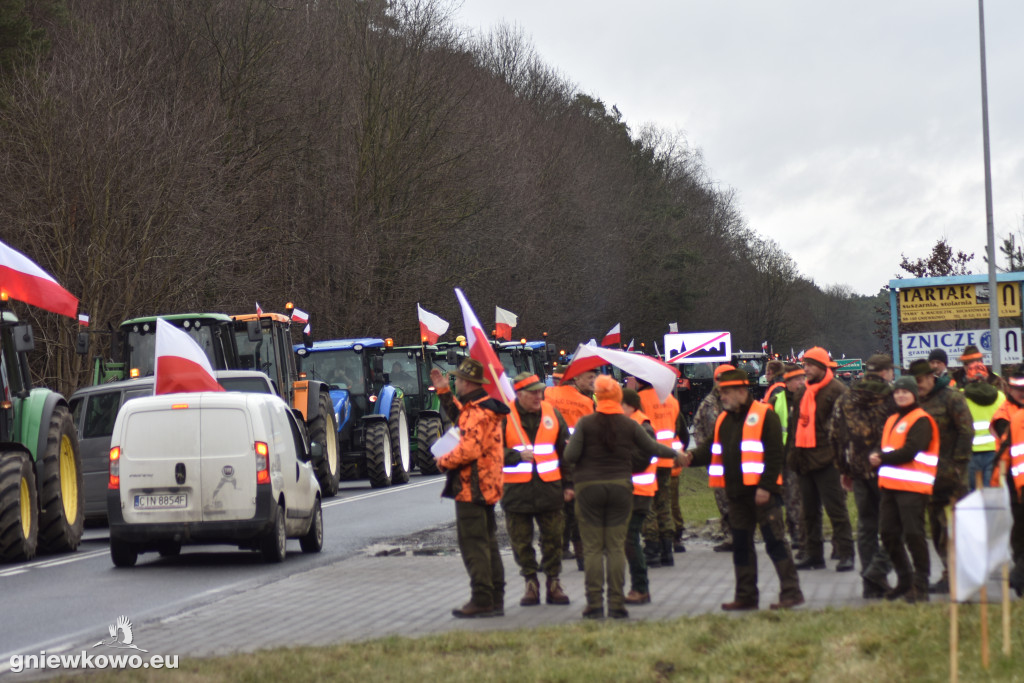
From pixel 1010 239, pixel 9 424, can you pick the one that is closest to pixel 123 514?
pixel 9 424

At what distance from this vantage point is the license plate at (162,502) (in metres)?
14.4

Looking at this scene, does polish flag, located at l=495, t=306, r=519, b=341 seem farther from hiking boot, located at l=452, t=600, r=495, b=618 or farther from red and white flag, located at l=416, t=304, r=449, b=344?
hiking boot, located at l=452, t=600, r=495, b=618

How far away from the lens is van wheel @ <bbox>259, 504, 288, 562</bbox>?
1467cm

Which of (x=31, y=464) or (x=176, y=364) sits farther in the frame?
(x=176, y=364)

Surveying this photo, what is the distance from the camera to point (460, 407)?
11.1 metres

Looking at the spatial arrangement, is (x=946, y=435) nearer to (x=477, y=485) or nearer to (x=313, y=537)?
(x=477, y=485)

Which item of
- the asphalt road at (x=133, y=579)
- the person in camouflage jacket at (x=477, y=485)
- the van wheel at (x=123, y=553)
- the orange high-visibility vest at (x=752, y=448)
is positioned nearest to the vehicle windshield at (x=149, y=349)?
the asphalt road at (x=133, y=579)

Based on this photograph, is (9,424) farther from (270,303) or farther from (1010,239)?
(1010,239)

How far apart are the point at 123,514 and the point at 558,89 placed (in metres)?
58.8

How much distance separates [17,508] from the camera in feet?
49.0

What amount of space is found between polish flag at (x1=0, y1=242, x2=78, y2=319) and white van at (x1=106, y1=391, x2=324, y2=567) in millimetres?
2478

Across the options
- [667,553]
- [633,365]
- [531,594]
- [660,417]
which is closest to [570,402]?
[633,365]

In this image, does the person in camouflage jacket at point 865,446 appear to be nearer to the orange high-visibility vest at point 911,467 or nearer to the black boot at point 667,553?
the orange high-visibility vest at point 911,467

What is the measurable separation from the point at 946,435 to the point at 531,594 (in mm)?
3303
